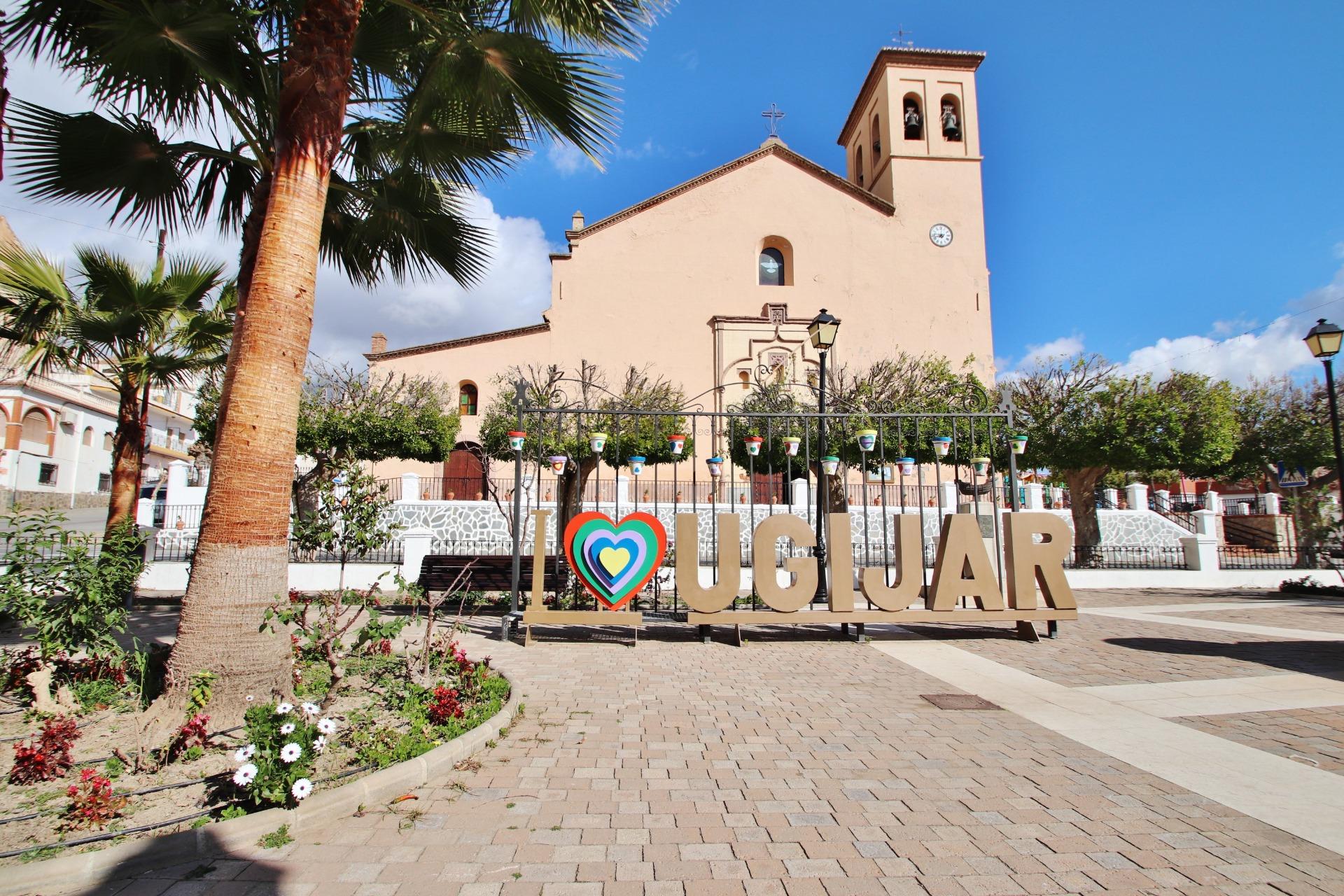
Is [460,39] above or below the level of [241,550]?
above

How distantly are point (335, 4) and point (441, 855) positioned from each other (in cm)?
555

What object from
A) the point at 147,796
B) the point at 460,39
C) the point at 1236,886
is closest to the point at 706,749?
the point at 1236,886

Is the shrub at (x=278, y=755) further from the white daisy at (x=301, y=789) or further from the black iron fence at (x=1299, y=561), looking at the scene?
the black iron fence at (x=1299, y=561)

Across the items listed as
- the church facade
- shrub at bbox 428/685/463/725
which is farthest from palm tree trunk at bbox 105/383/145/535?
the church facade

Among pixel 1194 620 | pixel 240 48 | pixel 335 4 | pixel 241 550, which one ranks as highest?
pixel 240 48

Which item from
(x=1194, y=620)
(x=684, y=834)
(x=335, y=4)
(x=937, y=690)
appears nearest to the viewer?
(x=684, y=834)

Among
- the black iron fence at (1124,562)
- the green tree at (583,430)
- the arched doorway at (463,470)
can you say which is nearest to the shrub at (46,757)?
the green tree at (583,430)

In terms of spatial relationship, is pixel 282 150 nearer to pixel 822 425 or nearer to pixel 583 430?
pixel 822 425

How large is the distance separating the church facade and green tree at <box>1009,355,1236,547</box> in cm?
863

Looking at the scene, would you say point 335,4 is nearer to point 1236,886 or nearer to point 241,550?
point 241,550

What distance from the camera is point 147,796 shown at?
343 cm

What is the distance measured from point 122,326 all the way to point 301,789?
7982mm

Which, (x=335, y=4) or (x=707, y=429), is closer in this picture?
(x=335, y=4)

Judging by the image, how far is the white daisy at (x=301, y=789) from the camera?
308 centimetres
